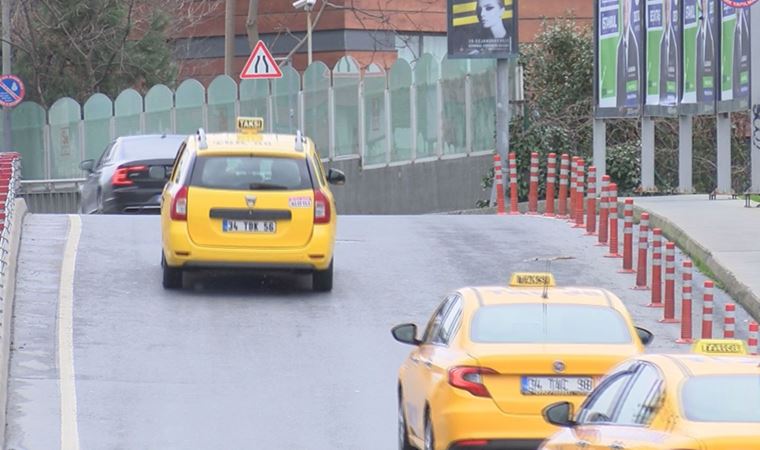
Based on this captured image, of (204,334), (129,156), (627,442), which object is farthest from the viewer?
(129,156)

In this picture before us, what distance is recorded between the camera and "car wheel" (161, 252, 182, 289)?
1850 centimetres

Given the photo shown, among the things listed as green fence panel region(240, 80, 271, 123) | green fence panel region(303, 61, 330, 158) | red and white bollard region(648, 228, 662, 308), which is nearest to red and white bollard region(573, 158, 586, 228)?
red and white bollard region(648, 228, 662, 308)

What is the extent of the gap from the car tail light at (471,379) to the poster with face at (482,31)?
21.9m

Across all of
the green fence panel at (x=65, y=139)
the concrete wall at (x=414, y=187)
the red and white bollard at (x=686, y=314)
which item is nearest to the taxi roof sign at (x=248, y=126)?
the red and white bollard at (x=686, y=314)

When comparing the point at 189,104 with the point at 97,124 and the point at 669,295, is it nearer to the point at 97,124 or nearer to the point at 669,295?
the point at 97,124

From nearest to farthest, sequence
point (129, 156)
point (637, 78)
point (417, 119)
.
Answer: point (129, 156) → point (637, 78) → point (417, 119)

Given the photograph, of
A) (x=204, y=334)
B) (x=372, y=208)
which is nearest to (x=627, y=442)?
(x=204, y=334)

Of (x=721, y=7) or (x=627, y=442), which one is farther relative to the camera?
(x=721, y=7)

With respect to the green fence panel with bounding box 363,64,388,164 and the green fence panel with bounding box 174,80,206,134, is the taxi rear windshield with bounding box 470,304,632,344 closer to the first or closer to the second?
the green fence panel with bounding box 363,64,388,164

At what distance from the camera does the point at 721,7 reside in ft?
94.8

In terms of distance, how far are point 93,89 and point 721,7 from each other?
907 inches

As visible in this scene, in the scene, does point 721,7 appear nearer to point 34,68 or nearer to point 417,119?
point 417,119

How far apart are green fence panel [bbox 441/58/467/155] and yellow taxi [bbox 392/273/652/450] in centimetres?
2571

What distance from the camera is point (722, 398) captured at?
298 inches
